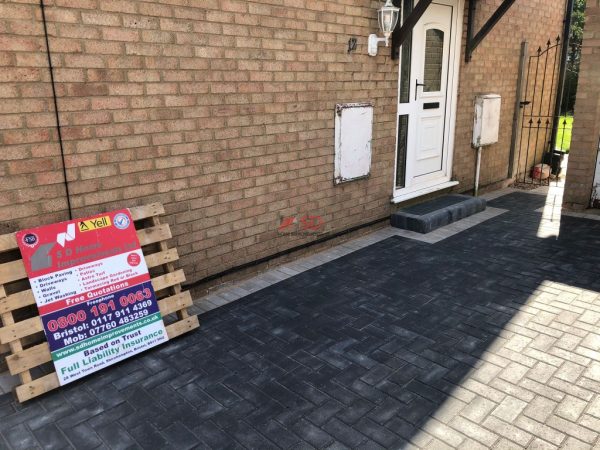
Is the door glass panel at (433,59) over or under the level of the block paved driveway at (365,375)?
over

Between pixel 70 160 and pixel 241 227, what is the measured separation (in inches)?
66.9

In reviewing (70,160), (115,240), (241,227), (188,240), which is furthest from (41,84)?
(241,227)

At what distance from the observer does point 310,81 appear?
16.5 ft

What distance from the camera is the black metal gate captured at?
29.6ft

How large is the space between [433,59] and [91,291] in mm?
5451

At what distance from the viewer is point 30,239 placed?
3.22 m

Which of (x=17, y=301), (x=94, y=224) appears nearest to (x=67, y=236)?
(x=94, y=224)

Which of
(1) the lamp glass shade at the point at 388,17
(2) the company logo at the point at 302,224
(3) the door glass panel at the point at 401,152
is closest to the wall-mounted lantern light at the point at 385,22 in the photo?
(1) the lamp glass shade at the point at 388,17

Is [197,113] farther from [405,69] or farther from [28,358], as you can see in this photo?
[405,69]

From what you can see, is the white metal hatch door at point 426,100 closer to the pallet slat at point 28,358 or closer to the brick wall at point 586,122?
the brick wall at point 586,122

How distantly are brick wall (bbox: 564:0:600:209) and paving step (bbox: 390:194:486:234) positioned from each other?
130 cm

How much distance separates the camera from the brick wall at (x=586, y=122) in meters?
6.79

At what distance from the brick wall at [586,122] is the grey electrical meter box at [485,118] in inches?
46.7

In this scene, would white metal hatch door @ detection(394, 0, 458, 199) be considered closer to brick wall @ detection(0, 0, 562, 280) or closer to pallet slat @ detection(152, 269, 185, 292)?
brick wall @ detection(0, 0, 562, 280)
